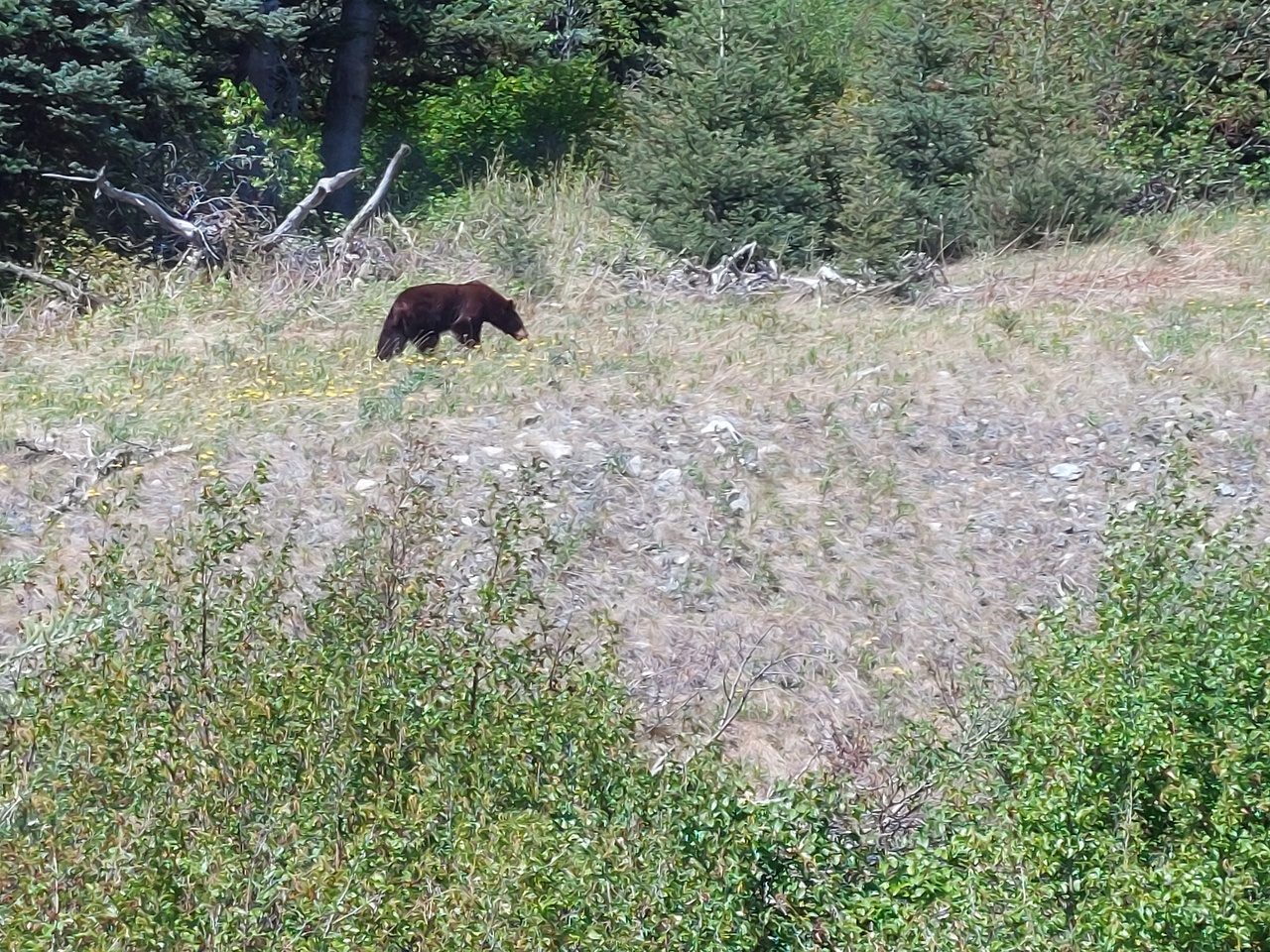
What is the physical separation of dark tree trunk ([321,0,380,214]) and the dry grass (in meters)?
3.77

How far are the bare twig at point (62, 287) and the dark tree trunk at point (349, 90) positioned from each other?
3.65 metres

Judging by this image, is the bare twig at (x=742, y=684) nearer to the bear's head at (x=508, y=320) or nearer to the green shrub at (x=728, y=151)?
the bear's head at (x=508, y=320)

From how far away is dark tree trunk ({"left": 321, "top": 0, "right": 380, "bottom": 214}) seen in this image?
1432cm

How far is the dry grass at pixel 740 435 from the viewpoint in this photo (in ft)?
22.4

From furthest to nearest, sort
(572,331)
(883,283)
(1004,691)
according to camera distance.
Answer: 1. (883,283)
2. (572,331)
3. (1004,691)

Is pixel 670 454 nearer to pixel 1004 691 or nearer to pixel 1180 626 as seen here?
pixel 1004 691

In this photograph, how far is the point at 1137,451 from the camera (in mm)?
8148

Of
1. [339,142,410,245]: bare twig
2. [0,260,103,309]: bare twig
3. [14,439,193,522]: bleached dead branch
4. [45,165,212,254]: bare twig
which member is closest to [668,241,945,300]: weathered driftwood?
[339,142,410,245]: bare twig

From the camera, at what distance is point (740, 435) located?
8.19 meters

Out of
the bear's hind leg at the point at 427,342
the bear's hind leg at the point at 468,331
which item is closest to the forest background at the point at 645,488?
the bear's hind leg at the point at 468,331

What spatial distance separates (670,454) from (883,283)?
424 centimetres

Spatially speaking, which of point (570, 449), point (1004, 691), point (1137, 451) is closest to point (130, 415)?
point (570, 449)

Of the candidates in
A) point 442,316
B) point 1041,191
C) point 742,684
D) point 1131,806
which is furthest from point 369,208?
point 1131,806

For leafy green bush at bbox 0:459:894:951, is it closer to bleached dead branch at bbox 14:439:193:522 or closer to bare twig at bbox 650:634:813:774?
bare twig at bbox 650:634:813:774
